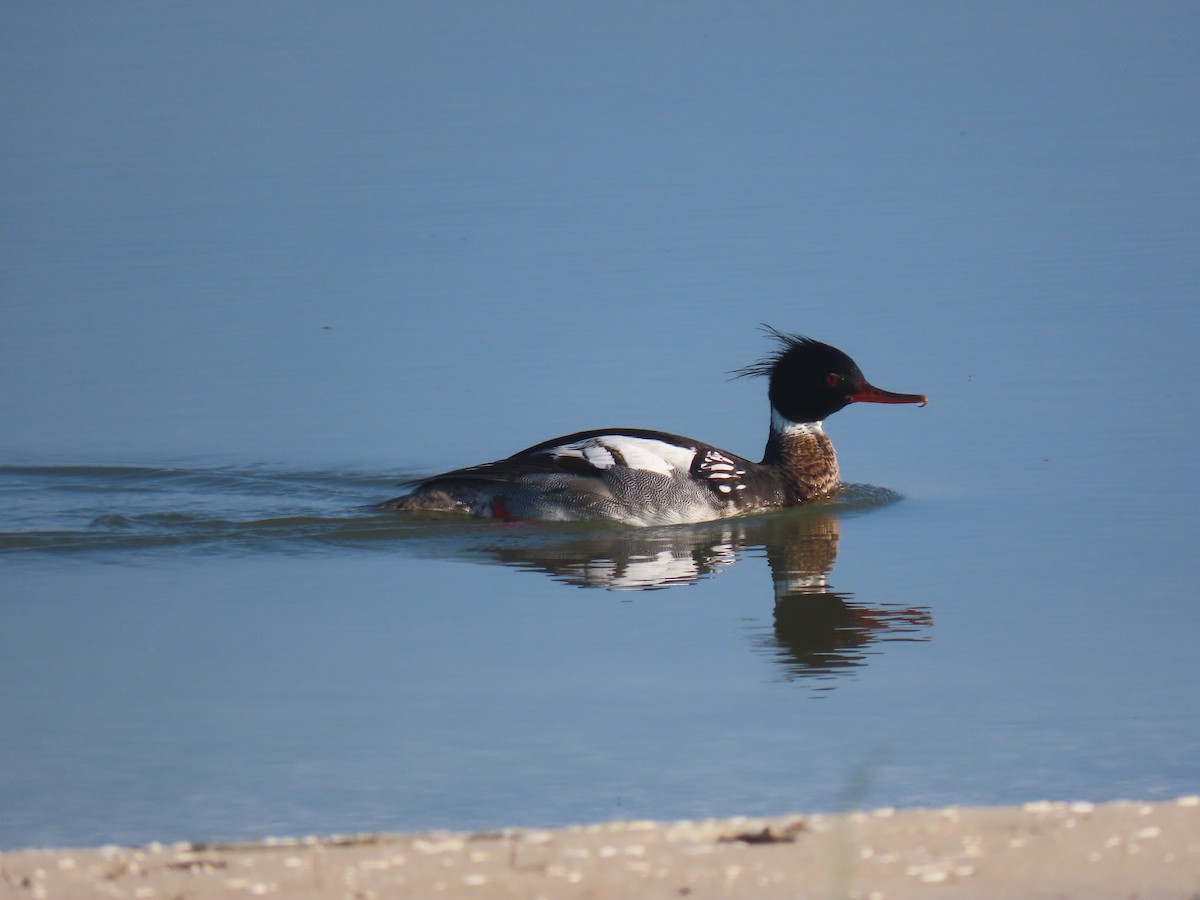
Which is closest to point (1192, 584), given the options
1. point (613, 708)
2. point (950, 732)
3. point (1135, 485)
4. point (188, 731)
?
point (1135, 485)

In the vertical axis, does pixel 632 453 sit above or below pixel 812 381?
below

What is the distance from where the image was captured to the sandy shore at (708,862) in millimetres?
5145

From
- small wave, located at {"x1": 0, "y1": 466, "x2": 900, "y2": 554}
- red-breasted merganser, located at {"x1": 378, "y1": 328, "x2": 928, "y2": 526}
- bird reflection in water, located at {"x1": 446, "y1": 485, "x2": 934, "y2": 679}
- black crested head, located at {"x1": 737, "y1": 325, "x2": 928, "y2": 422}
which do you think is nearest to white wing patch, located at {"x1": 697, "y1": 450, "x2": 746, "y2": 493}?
red-breasted merganser, located at {"x1": 378, "y1": 328, "x2": 928, "y2": 526}

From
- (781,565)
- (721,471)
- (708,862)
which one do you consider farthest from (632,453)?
(708,862)

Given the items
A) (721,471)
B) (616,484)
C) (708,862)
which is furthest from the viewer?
(721,471)

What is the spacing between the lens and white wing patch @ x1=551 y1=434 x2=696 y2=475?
11539mm

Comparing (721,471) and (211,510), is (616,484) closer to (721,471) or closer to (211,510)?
(721,471)

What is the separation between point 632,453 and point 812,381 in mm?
1683

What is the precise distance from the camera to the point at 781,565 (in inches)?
413

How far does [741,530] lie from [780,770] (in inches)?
191

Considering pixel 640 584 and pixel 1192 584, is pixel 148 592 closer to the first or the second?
pixel 640 584

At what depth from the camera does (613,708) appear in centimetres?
751

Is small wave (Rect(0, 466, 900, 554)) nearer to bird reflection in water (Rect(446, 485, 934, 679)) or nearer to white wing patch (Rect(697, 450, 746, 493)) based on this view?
bird reflection in water (Rect(446, 485, 934, 679))

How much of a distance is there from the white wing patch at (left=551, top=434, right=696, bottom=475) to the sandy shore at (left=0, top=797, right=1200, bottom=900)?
5.83 meters
